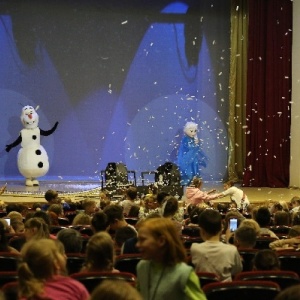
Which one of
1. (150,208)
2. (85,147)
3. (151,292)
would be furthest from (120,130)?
(151,292)

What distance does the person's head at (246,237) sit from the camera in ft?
17.9

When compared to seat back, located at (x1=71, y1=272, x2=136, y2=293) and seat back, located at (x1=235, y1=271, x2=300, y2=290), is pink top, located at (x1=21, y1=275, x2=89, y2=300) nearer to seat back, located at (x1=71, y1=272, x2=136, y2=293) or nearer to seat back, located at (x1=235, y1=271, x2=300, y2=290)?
seat back, located at (x1=71, y1=272, x2=136, y2=293)

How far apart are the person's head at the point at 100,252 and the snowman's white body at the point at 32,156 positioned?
1105 cm

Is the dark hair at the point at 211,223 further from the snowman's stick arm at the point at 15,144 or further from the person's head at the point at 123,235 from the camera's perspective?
the snowman's stick arm at the point at 15,144

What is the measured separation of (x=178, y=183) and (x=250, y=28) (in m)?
3.99

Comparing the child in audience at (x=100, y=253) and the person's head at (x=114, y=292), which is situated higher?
the person's head at (x=114, y=292)

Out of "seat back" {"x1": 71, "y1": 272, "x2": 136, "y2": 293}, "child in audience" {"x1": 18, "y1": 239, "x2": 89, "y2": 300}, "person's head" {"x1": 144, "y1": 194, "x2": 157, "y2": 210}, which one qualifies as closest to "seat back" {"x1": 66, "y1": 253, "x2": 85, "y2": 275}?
"seat back" {"x1": 71, "y1": 272, "x2": 136, "y2": 293}

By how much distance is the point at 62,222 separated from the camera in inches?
296

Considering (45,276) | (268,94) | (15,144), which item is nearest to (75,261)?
(45,276)

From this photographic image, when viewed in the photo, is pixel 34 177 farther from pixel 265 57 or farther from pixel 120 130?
pixel 265 57

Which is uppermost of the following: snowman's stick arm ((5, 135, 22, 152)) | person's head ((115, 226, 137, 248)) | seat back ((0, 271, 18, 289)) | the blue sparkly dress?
snowman's stick arm ((5, 135, 22, 152))

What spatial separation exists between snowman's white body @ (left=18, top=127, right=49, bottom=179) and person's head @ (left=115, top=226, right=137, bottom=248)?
9.47m

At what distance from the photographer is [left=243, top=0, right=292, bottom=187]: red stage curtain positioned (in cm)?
1596

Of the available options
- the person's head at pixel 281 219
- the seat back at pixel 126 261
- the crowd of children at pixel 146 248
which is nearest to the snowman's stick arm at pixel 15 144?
the crowd of children at pixel 146 248
